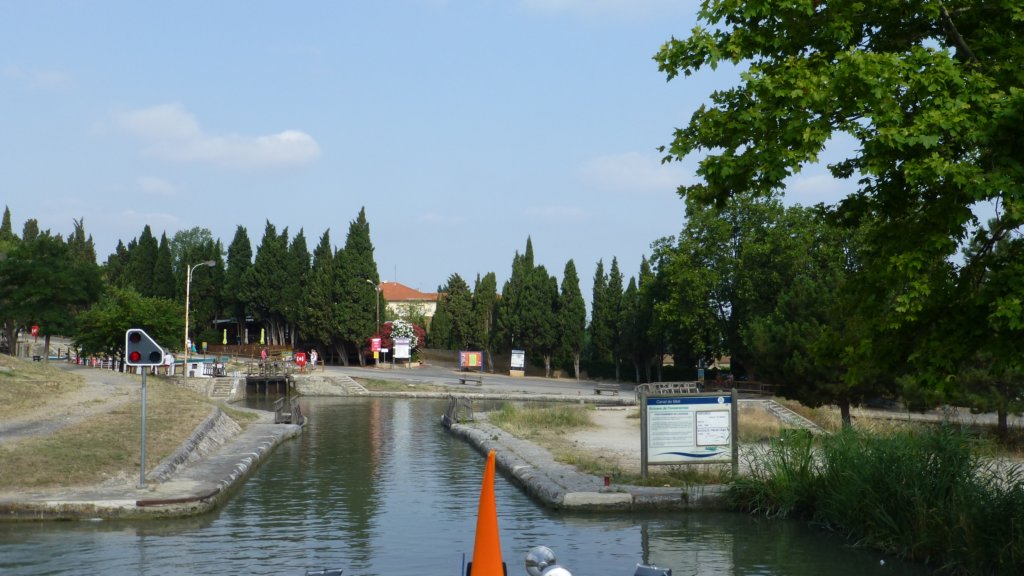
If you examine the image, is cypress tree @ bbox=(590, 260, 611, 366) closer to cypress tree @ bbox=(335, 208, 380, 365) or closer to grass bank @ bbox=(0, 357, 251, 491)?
cypress tree @ bbox=(335, 208, 380, 365)

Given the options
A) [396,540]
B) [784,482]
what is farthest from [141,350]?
[784,482]

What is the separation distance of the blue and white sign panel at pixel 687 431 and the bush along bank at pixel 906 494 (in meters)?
1.62

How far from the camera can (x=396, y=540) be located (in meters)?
14.9

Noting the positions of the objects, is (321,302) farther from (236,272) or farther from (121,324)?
(121,324)

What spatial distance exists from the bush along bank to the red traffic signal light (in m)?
10.4

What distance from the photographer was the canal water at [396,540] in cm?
1281

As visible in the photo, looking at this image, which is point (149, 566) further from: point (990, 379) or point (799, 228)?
point (799, 228)

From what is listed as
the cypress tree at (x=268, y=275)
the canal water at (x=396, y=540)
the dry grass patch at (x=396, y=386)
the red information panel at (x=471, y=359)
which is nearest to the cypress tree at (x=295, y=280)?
the cypress tree at (x=268, y=275)

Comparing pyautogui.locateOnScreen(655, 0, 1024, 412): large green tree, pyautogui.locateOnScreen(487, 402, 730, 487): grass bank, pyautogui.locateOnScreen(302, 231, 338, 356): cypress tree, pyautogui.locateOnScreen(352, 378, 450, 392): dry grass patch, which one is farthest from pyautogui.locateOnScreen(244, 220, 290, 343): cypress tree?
pyautogui.locateOnScreen(655, 0, 1024, 412): large green tree

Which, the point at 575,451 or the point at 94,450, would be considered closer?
the point at 94,450

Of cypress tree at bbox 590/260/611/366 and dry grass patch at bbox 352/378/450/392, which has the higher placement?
cypress tree at bbox 590/260/611/366

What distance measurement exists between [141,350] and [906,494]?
12.4 meters

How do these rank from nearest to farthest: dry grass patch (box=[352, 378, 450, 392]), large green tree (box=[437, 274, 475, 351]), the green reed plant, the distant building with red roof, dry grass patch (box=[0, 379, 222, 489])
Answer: the green reed plant, dry grass patch (box=[0, 379, 222, 489]), dry grass patch (box=[352, 378, 450, 392]), large green tree (box=[437, 274, 475, 351]), the distant building with red roof

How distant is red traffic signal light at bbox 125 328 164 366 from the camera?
16.7 metres
